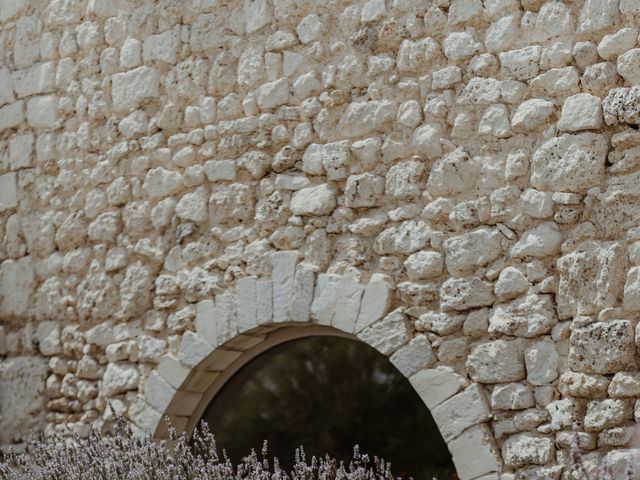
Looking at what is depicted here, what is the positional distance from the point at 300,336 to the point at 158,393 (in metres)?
0.86

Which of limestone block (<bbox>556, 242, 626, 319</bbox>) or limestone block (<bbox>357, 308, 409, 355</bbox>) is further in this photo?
limestone block (<bbox>357, 308, 409, 355</bbox>)

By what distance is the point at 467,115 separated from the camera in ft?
16.5

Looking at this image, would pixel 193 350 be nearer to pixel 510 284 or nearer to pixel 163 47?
pixel 163 47

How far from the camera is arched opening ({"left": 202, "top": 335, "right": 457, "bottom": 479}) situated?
562 centimetres

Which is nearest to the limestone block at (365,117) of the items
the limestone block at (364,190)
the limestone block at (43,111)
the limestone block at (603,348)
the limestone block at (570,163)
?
the limestone block at (364,190)

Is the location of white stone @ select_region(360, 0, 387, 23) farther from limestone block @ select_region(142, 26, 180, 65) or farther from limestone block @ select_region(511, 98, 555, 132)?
limestone block @ select_region(142, 26, 180, 65)

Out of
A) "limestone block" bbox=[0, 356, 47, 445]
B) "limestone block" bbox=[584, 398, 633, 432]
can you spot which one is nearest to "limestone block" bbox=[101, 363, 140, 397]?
"limestone block" bbox=[0, 356, 47, 445]

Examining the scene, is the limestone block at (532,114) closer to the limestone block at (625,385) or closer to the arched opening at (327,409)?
the limestone block at (625,385)

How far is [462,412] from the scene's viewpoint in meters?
4.90

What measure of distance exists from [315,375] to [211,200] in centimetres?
107

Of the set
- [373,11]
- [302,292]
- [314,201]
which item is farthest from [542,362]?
[373,11]

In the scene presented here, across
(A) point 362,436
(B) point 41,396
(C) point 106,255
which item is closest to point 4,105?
(C) point 106,255

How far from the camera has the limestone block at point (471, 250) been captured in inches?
192

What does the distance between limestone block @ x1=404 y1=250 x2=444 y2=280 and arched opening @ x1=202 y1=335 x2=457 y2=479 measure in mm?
727
